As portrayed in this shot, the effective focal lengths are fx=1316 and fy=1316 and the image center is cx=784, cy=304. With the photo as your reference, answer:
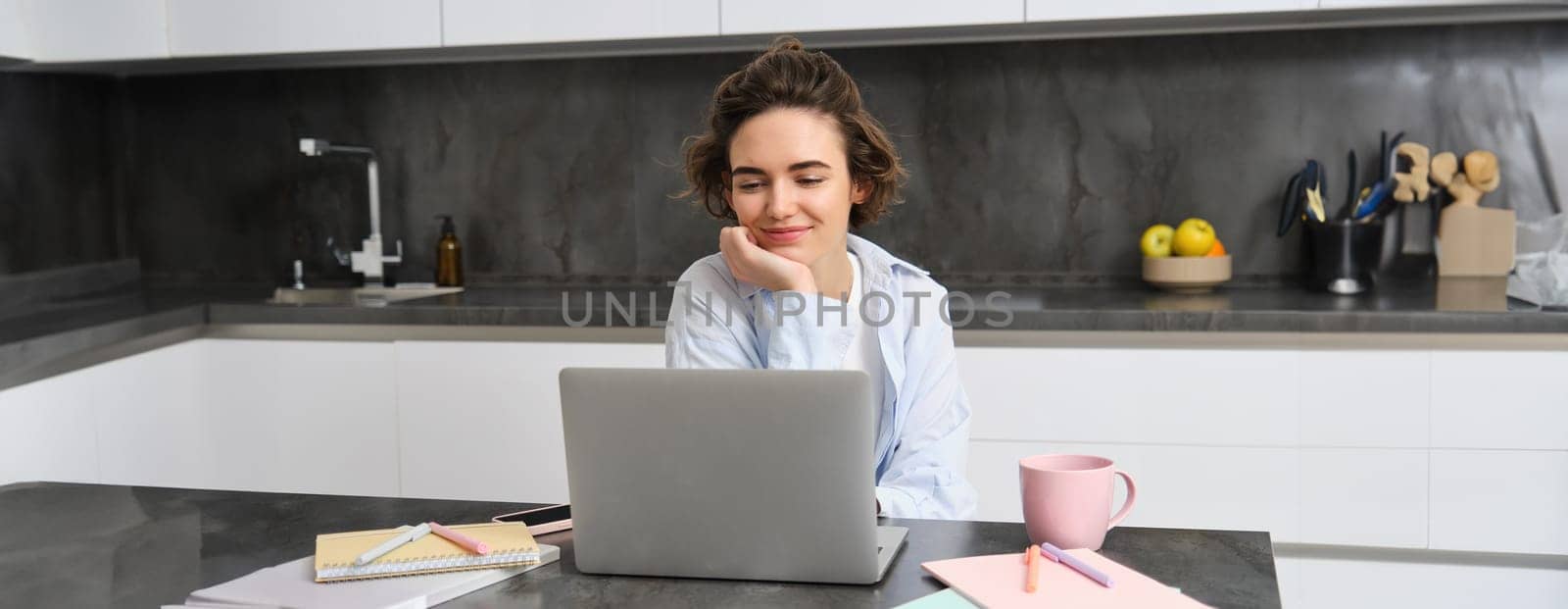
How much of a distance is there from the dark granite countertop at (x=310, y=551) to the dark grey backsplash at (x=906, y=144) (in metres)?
1.89

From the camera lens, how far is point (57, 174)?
3.33m

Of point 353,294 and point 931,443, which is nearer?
point 931,443

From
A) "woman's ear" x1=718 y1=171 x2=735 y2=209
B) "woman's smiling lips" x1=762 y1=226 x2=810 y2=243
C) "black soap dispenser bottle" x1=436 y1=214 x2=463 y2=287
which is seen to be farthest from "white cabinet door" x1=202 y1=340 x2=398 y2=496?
"woman's smiling lips" x1=762 y1=226 x2=810 y2=243

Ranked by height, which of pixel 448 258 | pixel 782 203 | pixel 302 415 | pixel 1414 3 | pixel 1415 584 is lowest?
pixel 1415 584

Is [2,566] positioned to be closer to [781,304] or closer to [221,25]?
[781,304]

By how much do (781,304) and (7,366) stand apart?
161 cm

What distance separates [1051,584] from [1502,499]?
5.61 ft

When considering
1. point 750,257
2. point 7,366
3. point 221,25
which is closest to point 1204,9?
point 750,257

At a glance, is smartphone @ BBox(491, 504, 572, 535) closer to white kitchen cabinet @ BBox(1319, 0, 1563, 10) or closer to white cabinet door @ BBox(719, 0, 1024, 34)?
white cabinet door @ BBox(719, 0, 1024, 34)

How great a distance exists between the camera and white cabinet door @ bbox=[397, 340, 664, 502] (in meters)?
2.73

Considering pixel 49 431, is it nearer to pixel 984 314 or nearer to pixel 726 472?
pixel 984 314

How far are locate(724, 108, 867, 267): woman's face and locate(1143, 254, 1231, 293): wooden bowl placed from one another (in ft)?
4.52

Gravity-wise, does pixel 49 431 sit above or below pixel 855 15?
below

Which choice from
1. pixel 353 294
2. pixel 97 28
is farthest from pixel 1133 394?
pixel 97 28
